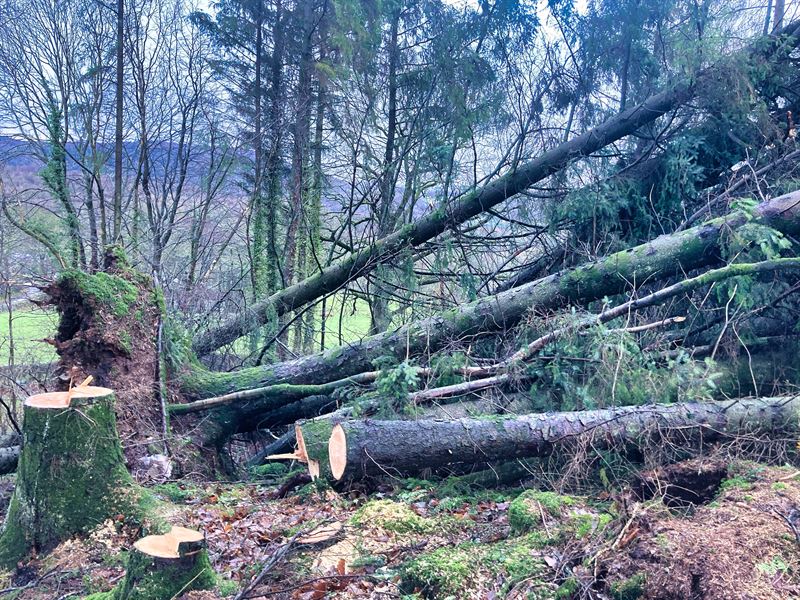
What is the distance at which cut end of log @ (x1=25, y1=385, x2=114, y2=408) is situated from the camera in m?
3.49

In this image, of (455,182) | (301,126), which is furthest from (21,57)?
(455,182)

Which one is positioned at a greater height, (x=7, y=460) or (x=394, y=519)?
(x=7, y=460)

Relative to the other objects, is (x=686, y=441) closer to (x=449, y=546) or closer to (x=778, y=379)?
(x=778, y=379)

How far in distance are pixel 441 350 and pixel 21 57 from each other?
9056 mm

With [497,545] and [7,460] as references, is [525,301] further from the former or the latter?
[7,460]

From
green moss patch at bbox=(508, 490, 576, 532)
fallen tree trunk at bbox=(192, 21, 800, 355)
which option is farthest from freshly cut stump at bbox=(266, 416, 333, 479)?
Answer: fallen tree trunk at bbox=(192, 21, 800, 355)

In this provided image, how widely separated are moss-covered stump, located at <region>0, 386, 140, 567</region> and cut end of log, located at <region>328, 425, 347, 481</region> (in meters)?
1.41

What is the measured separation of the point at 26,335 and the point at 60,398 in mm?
8148

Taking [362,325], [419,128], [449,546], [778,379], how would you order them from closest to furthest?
[449,546] → [778,379] → [419,128] → [362,325]

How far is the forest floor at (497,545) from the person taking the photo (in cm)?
256

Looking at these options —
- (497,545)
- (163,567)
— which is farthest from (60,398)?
(497,545)

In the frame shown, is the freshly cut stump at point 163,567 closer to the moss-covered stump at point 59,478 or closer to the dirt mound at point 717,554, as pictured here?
the moss-covered stump at point 59,478

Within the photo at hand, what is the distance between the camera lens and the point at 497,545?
3.20 m

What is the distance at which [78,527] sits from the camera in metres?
3.51
